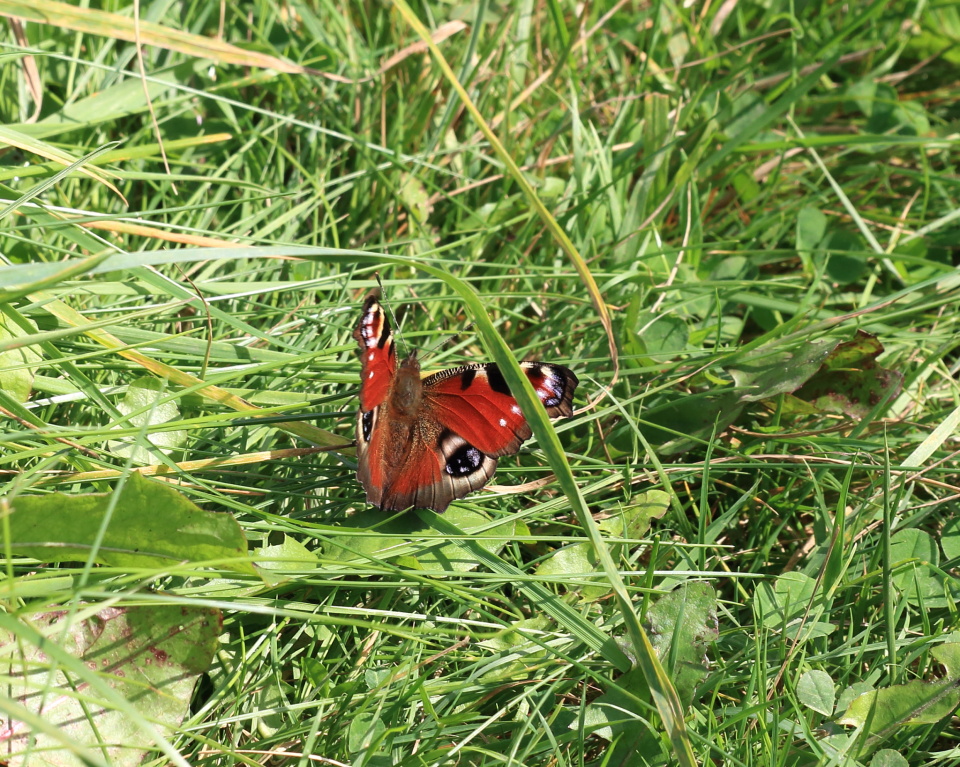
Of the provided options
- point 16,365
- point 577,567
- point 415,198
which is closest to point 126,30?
point 415,198

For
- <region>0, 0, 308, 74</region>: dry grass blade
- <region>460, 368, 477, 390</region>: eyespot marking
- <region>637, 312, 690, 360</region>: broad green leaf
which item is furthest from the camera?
<region>637, 312, 690, 360</region>: broad green leaf

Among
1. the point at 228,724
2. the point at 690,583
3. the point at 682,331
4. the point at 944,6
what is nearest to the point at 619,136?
the point at 682,331

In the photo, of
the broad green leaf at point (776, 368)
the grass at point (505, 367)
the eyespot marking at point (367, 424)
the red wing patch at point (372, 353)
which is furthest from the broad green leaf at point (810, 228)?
the eyespot marking at point (367, 424)

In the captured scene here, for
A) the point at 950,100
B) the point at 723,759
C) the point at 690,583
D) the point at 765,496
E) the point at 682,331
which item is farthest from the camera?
the point at 950,100

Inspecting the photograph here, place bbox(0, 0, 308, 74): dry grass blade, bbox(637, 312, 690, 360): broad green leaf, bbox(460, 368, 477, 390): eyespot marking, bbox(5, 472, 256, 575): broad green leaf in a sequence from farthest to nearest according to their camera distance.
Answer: bbox(637, 312, 690, 360): broad green leaf
bbox(0, 0, 308, 74): dry grass blade
bbox(460, 368, 477, 390): eyespot marking
bbox(5, 472, 256, 575): broad green leaf

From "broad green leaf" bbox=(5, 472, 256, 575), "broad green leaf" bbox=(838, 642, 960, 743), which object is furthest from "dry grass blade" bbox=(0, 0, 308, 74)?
"broad green leaf" bbox=(838, 642, 960, 743)

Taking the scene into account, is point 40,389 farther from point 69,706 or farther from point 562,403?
point 562,403

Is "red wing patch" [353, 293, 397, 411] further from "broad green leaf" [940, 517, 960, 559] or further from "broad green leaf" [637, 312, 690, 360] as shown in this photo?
"broad green leaf" [940, 517, 960, 559]

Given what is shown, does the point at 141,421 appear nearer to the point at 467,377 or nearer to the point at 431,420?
the point at 431,420
